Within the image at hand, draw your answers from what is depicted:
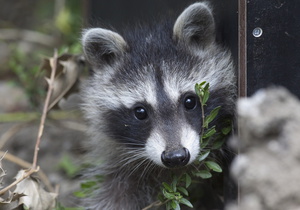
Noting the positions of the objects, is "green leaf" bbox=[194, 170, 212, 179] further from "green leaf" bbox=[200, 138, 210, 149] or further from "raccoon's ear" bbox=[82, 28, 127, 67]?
"raccoon's ear" bbox=[82, 28, 127, 67]

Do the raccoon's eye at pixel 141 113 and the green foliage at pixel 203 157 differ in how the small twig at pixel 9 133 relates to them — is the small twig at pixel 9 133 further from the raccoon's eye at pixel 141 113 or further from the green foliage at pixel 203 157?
the green foliage at pixel 203 157

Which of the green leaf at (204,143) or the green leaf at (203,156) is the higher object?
the green leaf at (204,143)

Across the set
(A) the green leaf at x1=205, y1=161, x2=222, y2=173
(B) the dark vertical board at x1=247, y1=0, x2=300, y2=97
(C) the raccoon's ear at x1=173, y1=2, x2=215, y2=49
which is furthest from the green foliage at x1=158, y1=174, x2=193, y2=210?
(C) the raccoon's ear at x1=173, y1=2, x2=215, y2=49

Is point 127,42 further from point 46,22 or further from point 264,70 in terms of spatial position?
point 46,22

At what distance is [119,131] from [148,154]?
430 millimetres

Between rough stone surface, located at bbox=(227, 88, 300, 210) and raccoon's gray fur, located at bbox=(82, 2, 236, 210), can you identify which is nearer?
rough stone surface, located at bbox=(227, 88, 300, 210)

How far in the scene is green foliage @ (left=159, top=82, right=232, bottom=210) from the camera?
12.3 feet

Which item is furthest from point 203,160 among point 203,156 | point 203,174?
point 203,156

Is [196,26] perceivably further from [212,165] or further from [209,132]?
[212,165]

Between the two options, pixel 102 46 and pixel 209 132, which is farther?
pixel 102 46

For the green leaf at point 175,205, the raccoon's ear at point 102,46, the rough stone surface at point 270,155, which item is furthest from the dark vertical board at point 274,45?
the rough stone surface at point 270,155

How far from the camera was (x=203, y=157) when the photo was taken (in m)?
3.72

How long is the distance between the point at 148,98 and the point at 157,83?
0.12 meters

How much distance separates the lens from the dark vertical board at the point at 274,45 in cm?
369
